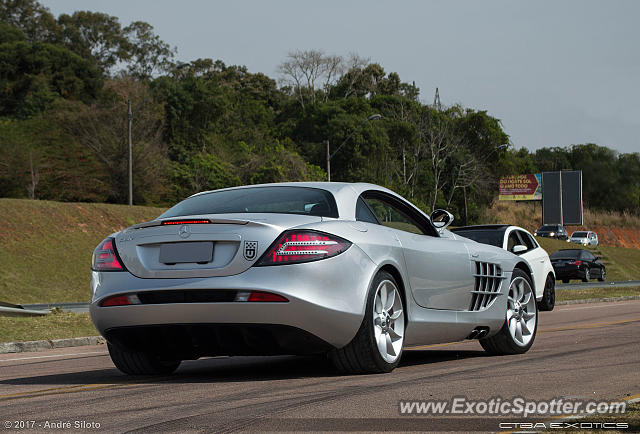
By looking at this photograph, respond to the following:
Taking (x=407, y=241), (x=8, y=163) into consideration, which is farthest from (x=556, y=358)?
(x=8, y=163)

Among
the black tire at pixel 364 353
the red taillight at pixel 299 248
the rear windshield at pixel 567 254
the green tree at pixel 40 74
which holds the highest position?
the green tree at pixel 40 74

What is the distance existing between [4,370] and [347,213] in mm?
4086

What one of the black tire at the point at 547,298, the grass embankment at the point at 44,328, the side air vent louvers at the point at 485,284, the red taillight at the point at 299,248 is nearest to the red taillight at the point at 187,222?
the red taillight at the point at 299,248

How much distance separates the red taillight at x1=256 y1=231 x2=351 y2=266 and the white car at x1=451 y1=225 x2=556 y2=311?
38.8 feet

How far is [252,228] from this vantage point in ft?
20.8

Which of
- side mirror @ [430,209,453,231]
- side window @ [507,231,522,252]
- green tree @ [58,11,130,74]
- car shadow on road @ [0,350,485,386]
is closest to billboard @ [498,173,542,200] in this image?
green tree @ [58,11,130,74]

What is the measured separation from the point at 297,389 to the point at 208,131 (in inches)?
2480

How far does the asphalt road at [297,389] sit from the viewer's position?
475 cm

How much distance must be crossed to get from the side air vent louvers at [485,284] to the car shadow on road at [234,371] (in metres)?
0.58

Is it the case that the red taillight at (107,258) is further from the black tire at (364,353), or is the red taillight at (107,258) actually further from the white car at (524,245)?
the white car at (524,245)

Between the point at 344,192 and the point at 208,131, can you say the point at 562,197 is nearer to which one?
the point at 208,131

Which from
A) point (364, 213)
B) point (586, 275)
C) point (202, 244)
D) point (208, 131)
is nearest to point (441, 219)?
point (364, 213)

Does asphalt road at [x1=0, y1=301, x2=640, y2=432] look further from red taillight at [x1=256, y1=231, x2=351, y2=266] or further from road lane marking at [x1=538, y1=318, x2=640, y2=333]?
road lane marking at [x1=538, y1=318, x2=640, y2=333]

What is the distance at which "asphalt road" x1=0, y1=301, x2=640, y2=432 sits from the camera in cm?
475
